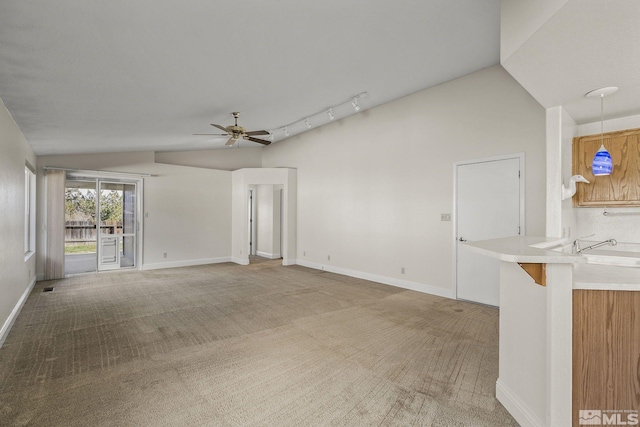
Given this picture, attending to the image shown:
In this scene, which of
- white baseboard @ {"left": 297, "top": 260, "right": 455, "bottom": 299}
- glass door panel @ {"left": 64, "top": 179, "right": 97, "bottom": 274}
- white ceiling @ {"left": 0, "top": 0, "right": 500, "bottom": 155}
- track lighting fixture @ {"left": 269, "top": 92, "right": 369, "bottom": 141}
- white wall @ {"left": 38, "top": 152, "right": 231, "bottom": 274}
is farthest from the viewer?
white wall @ {"left": 38, "top": 152, "right": 231, "bottom": 274}

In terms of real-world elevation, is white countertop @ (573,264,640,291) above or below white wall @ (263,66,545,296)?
below

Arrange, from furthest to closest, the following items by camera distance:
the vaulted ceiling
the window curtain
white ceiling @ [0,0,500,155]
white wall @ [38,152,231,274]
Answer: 1. white wall @ [38,152,231,274]
2. the window curtain
3. white ceiling @ [0,0,500,155]
4. the vaulted ceiling

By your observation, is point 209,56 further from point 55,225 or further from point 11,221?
point 55,225

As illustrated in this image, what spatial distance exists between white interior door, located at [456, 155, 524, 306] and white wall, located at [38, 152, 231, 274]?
6.24 metres

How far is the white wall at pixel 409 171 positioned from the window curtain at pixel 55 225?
17.4ft

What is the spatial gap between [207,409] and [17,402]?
4.60ft

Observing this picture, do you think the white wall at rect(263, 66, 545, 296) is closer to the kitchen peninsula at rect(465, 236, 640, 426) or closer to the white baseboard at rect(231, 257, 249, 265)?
the white baseboard at rect(231, 257, 249, 265)

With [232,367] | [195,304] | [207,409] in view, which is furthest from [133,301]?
[207,409]

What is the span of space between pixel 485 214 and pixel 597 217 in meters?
1.46

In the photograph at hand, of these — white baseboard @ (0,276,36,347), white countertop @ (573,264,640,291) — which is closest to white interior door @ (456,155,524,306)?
white countertop @ (573,264,640,291)

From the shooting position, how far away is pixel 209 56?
10.1 ft

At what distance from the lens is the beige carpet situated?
2141 millimetres

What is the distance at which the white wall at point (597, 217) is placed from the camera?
305 cm

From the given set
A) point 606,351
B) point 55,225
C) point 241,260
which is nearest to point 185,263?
point 241,260
